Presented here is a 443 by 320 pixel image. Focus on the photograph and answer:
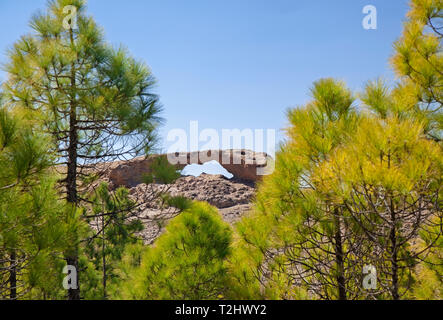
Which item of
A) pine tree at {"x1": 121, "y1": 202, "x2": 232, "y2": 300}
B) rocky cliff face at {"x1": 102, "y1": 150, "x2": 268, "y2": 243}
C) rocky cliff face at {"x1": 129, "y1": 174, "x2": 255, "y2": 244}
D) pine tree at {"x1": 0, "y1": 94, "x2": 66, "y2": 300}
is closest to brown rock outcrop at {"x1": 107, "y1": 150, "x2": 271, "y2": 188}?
rocky cliff face at {"x1": 102, "y1": 150, "x2": 268, "y2": 243}

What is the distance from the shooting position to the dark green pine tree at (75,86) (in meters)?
3.56

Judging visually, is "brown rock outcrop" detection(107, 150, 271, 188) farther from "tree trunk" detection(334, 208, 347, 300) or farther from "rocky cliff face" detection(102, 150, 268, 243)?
"tree trunk" detection(334, 208, 347, 300)

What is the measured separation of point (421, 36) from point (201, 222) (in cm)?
326

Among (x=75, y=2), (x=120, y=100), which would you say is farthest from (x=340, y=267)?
(x=75, y=2)

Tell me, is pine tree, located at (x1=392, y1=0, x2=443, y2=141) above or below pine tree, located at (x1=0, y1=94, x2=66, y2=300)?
above

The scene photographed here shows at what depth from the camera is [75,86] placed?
3744mm

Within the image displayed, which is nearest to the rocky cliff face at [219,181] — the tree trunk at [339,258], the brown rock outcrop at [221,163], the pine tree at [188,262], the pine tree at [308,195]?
the brown rock outcrop at [221,163]

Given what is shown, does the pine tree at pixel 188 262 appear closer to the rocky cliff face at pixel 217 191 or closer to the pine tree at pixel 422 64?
the pine tree at pixel 422 64

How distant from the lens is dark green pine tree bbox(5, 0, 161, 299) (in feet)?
11.7

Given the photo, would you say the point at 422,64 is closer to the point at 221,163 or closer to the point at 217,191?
the point at 217,191

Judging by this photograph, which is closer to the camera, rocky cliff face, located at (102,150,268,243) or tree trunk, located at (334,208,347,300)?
tree trunk, located at (334,208,347,300)

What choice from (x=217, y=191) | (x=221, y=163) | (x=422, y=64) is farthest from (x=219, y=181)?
(x=422, y=64)

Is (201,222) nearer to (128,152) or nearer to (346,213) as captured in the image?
(128,152)
